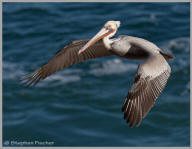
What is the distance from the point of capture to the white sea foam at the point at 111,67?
24.5 meters

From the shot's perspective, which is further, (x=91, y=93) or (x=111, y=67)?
(x=111, y=67)

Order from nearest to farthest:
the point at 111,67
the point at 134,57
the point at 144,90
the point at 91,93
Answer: the point at 144,90
the point at 134,57
the point at 91,93
the point at 111,67

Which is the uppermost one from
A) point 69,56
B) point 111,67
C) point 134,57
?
point 134,57

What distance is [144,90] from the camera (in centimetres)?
863

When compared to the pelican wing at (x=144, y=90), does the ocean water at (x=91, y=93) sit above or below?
below

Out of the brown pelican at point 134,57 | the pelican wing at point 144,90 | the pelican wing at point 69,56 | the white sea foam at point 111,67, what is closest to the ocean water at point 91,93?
the white sea foam at point 111,67

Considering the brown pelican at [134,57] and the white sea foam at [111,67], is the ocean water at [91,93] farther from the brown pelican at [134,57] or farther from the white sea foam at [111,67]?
the brown pelican at [134,57]

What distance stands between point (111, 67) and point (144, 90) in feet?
54.2

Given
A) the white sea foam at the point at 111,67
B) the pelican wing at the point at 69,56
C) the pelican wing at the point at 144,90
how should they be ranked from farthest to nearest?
the white sea foam at the point at 111,67 < the pelican wing at the point at 69,56 < the pelican wing at the point at 144,90

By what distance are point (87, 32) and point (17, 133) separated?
6.17m

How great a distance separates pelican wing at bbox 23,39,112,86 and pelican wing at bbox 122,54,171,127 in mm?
1931

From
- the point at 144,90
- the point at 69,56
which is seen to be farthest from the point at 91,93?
the point at 144,90

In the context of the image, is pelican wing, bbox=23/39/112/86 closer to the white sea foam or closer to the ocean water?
the ocean water

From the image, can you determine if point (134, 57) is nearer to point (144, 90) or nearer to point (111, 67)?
point (144, 90)
